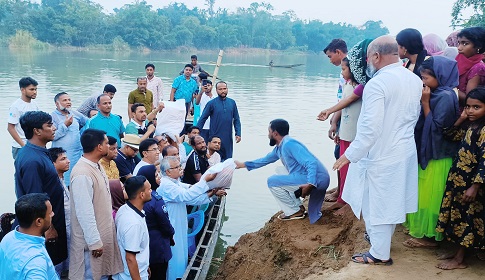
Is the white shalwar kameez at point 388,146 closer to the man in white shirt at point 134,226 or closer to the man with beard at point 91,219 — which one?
the man in white shirt at point 134,226

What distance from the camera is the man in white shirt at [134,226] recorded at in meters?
3.60

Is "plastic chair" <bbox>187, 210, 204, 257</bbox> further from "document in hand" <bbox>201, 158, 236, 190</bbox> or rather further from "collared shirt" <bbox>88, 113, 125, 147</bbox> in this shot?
"collared shirt" <bbox>88, 113, 125, 147</bbox>

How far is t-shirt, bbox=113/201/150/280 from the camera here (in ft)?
11.8

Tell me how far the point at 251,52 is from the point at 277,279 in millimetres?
61128

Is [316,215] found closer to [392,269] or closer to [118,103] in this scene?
[392,269]

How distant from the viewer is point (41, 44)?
150ft

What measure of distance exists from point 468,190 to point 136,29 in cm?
5167

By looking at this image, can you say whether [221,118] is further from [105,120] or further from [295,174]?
[295,174]

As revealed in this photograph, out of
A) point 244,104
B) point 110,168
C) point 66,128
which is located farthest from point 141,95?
point 244,104

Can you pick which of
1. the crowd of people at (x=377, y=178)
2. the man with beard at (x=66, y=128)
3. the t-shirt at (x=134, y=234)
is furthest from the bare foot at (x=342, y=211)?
the man with beard at (x=66, y=128)

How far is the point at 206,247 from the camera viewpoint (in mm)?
5180

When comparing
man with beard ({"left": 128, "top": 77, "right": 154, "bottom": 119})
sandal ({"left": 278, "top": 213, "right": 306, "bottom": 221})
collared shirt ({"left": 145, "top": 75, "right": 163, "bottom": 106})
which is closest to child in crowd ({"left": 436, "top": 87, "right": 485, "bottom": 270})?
sandal ({"left": 278, "top": 213, "right": 306, "bottom": 221})

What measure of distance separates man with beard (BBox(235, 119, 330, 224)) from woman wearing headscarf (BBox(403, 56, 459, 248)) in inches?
46.9

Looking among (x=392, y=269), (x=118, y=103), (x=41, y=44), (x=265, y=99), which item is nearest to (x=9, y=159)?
(x=118, y=103)
